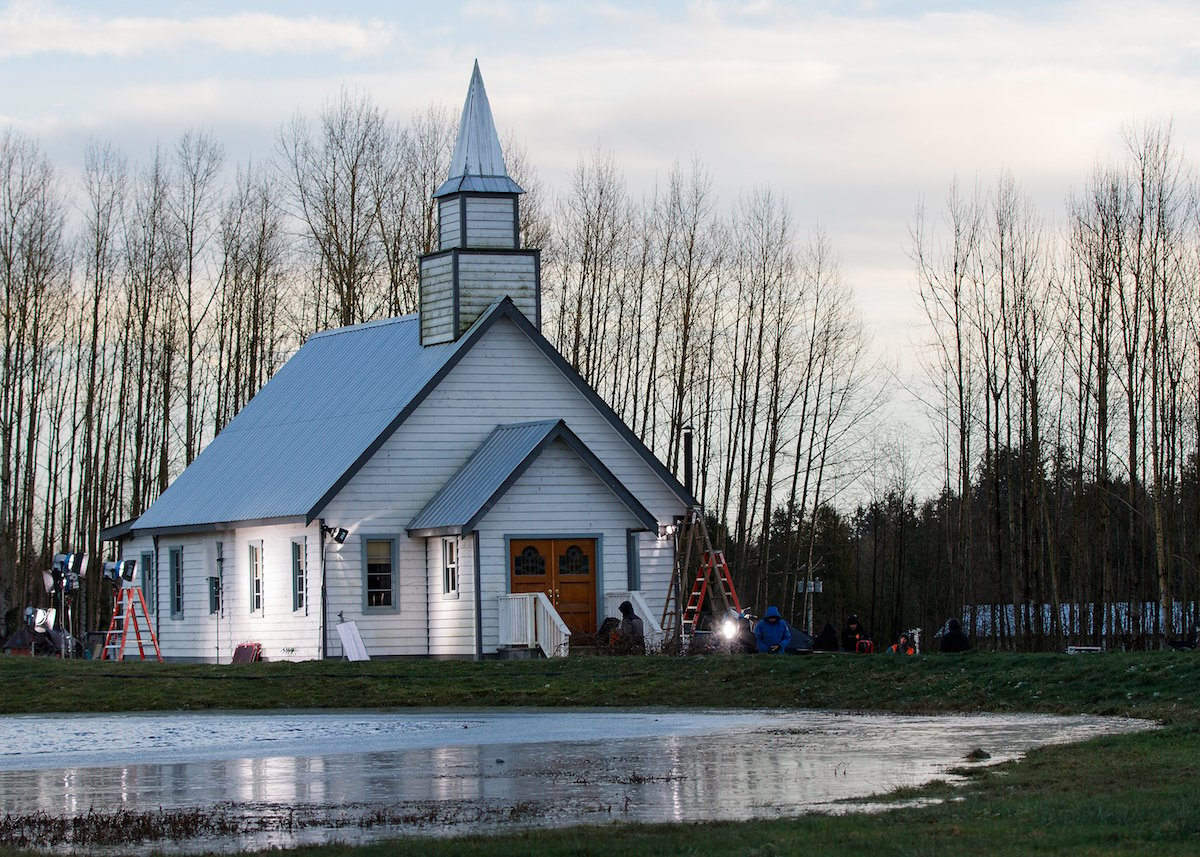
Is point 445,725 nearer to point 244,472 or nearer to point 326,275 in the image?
point 244,472

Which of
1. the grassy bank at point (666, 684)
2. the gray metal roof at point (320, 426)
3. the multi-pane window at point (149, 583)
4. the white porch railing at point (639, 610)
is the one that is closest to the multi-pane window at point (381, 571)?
the gray metal roof at point (320, 426)

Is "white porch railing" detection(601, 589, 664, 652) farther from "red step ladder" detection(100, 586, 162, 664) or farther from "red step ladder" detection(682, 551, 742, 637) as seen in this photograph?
"red step ladder" detection(100, 586, 162, 664)

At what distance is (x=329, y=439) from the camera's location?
37.3m

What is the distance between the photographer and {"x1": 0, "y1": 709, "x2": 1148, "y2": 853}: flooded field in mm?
11859

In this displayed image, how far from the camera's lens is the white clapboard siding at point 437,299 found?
3766cm

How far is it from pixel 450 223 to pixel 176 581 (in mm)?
9985

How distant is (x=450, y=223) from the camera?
127ft

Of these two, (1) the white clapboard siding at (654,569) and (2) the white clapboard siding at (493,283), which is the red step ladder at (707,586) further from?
(2) the white clapboard siding at (493,283)

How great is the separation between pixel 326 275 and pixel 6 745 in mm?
40202

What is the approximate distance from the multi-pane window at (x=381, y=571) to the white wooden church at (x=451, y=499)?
38mm

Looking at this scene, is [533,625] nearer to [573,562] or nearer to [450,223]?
[573,562]

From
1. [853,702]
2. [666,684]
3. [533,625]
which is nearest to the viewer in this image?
[853,702]

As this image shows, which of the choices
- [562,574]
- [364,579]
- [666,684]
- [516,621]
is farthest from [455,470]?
[666,684]

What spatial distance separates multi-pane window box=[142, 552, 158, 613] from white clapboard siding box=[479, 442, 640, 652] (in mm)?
10223
